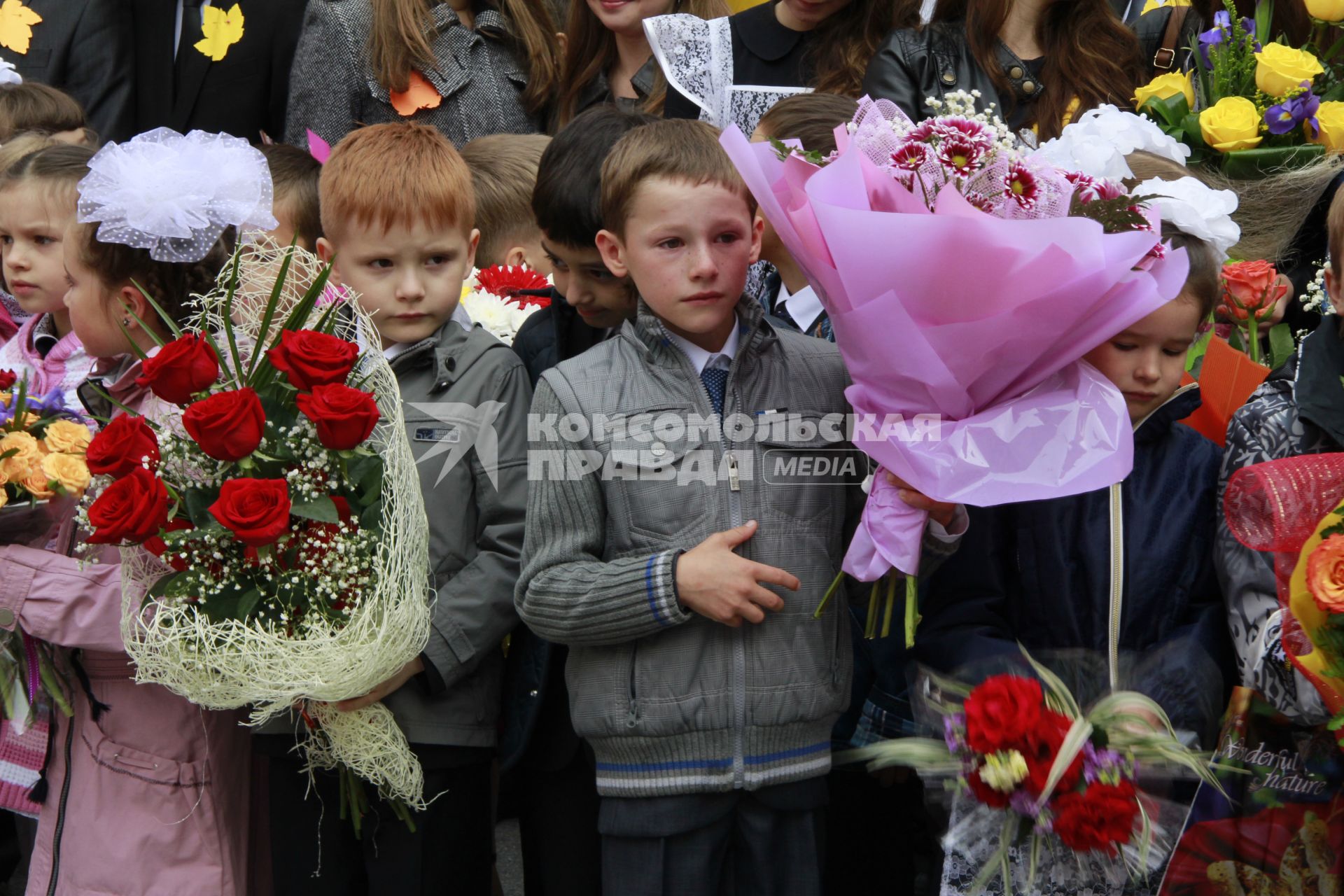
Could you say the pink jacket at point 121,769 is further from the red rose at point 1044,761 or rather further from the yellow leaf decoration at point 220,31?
the yellow leaf decoration at point 220,31

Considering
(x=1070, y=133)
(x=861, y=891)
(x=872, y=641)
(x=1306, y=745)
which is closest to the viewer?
(x=1306, y=745)

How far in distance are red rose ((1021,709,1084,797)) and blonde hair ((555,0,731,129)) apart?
276 cm

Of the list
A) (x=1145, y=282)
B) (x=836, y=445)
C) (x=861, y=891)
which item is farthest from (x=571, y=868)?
(x=1145, y=282)

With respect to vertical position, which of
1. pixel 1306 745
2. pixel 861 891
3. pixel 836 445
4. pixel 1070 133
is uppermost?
pixel 1070 133

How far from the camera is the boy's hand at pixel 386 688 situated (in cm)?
267

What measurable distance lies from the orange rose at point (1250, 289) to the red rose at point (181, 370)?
2085 millimetres

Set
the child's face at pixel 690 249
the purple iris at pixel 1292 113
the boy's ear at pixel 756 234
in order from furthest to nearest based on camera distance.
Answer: the purple iris at pixel 1292 113
the boy's ear at pixel 756 234
the child's face at pixel 690 249

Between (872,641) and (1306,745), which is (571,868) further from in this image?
(1306,745)

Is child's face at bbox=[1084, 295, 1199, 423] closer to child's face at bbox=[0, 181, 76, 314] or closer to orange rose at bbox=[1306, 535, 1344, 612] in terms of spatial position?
orange rose at bbox=[1306, 535, 1344, 612]

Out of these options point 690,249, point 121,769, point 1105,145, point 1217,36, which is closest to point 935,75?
point 1217,36

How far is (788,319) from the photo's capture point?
3207 millimetres

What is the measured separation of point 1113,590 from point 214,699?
1627 mm

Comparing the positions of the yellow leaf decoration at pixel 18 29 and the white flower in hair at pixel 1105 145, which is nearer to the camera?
the white flower in hair at pixel 1105 145

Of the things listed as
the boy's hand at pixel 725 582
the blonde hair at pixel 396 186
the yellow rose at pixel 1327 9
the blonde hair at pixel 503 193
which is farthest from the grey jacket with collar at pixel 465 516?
the yellow rose at pixel 1327 9
